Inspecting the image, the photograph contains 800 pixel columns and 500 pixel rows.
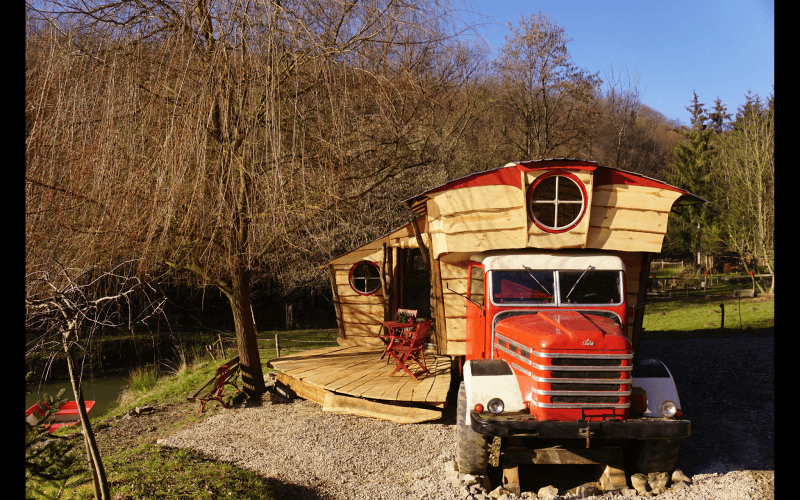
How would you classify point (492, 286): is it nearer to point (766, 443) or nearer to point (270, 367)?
point (766, 443)

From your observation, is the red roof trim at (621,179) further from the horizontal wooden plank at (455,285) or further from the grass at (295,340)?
the grass at (295,340)

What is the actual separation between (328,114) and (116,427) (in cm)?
546

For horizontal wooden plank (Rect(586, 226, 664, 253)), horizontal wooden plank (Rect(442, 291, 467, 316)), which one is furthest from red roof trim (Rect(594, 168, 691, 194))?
horizontal wooden plank (Rect(442, 291, 467, 316))

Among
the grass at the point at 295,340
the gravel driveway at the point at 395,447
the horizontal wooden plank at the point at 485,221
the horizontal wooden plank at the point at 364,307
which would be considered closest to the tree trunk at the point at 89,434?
the gravel driveway at the point at 395,447

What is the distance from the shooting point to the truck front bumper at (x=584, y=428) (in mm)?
4500

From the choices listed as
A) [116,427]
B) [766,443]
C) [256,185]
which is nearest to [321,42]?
[256,185]

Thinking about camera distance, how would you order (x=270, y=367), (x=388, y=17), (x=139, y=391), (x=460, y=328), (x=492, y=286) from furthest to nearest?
(x=139, y=391) < (x=270, y=367) < (x=460, y=328) < (x=492, y=286) < (x=388, y=17)

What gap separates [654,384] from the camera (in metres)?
5.08

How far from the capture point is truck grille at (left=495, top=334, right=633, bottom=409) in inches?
181

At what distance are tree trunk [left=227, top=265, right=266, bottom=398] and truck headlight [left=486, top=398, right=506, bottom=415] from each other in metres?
4.27

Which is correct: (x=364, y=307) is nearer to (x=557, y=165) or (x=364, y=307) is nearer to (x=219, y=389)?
(x=219, y=389)

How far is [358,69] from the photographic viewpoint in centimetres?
442

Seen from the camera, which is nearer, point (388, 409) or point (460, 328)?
point (388, 409)

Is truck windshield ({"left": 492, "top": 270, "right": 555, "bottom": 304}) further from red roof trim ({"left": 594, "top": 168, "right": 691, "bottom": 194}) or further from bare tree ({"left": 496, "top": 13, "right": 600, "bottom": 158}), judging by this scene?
bare tree ({"left": 496, "top": 13, "right": 600, "bottom": 158})
